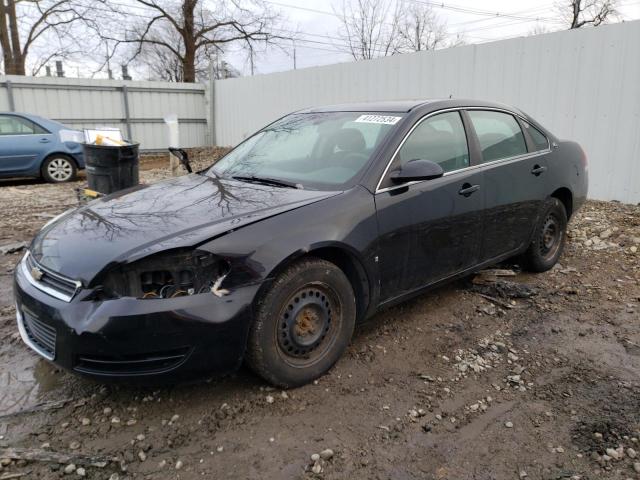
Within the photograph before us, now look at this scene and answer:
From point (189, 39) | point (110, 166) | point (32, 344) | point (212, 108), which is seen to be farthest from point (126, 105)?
point (32, 344)

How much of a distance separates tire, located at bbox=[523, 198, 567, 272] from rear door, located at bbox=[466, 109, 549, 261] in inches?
6.6

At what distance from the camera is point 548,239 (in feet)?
16.0

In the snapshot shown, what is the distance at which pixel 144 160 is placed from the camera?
51.0ft

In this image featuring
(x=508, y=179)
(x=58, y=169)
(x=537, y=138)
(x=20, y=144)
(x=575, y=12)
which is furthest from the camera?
(x=575, y=12)

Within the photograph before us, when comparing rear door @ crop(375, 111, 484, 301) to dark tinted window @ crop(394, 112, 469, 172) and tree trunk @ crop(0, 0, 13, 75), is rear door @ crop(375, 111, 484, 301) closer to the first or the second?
dark tinted window @ crop(394, 112, 469, 172)

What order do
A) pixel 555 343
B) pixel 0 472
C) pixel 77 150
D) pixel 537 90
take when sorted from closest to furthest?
pixel 0 472
pixel 555 343
pixel 537 90
pixel 77 150

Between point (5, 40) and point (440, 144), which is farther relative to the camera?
point (5, 40)

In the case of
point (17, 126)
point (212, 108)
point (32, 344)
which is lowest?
point (32, 344)

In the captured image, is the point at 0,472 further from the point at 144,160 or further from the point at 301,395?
the point at 144,160

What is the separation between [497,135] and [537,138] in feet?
2.12

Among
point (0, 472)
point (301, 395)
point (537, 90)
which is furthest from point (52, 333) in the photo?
point (537, 90)

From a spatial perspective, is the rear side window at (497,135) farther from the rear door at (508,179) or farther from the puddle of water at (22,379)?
the puddle of water at (22,379)

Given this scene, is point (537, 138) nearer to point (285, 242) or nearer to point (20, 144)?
point (285, 242)

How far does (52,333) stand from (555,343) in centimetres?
318
